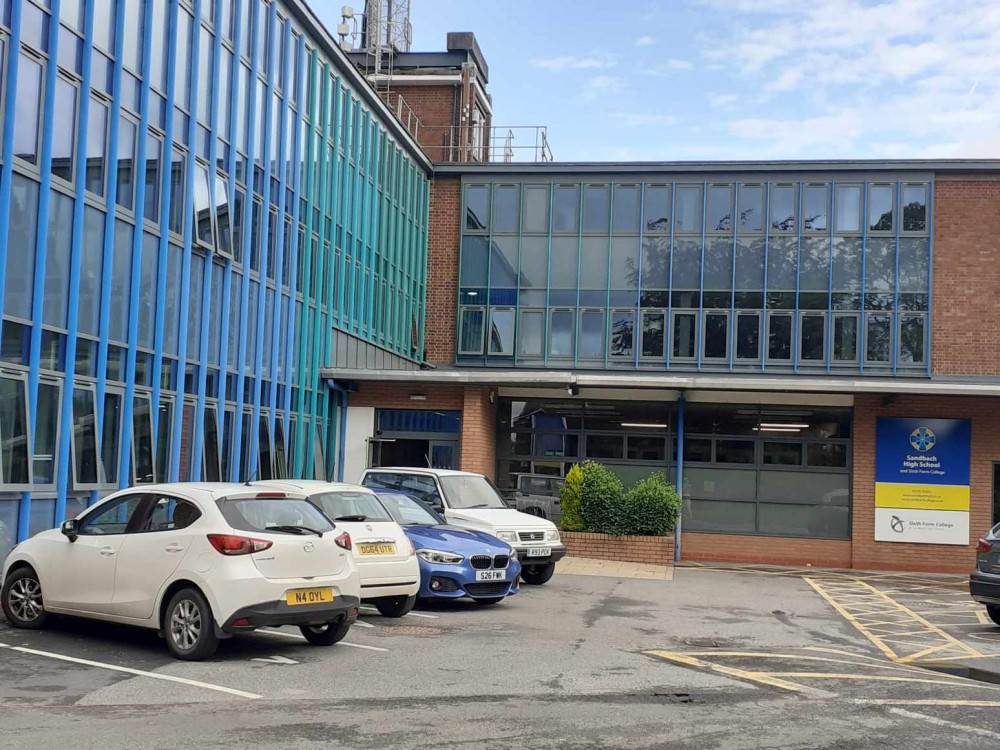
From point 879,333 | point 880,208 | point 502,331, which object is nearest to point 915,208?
point 880,208

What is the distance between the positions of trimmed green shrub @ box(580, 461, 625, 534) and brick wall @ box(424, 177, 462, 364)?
10109mm

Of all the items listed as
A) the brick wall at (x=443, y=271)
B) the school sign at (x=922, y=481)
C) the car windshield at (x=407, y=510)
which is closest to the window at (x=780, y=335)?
the school sign at (x=922, y=481)

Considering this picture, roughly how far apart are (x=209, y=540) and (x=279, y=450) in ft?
43.5

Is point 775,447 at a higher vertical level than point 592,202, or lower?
lower

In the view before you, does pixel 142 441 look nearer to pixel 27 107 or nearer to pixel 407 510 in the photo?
pixel 407 510

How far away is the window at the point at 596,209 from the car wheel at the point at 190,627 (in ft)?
73.5

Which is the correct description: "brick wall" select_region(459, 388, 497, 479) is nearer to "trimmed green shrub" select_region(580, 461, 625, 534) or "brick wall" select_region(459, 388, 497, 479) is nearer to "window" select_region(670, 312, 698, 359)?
"trimmed green shrub" select_region(580, 461, 625, 534)

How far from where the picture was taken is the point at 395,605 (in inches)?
496

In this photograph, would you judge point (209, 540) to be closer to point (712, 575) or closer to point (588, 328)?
point (712, 575)

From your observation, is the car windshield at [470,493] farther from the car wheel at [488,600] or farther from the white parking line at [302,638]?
the white parking line at [302,638]

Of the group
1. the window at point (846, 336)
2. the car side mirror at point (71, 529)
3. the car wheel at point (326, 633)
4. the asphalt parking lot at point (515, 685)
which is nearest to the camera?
the asphalt parking lot at point (515, 685)

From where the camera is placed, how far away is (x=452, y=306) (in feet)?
105

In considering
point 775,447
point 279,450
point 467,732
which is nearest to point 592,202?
point 775,447

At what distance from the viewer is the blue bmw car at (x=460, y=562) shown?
13.4m
